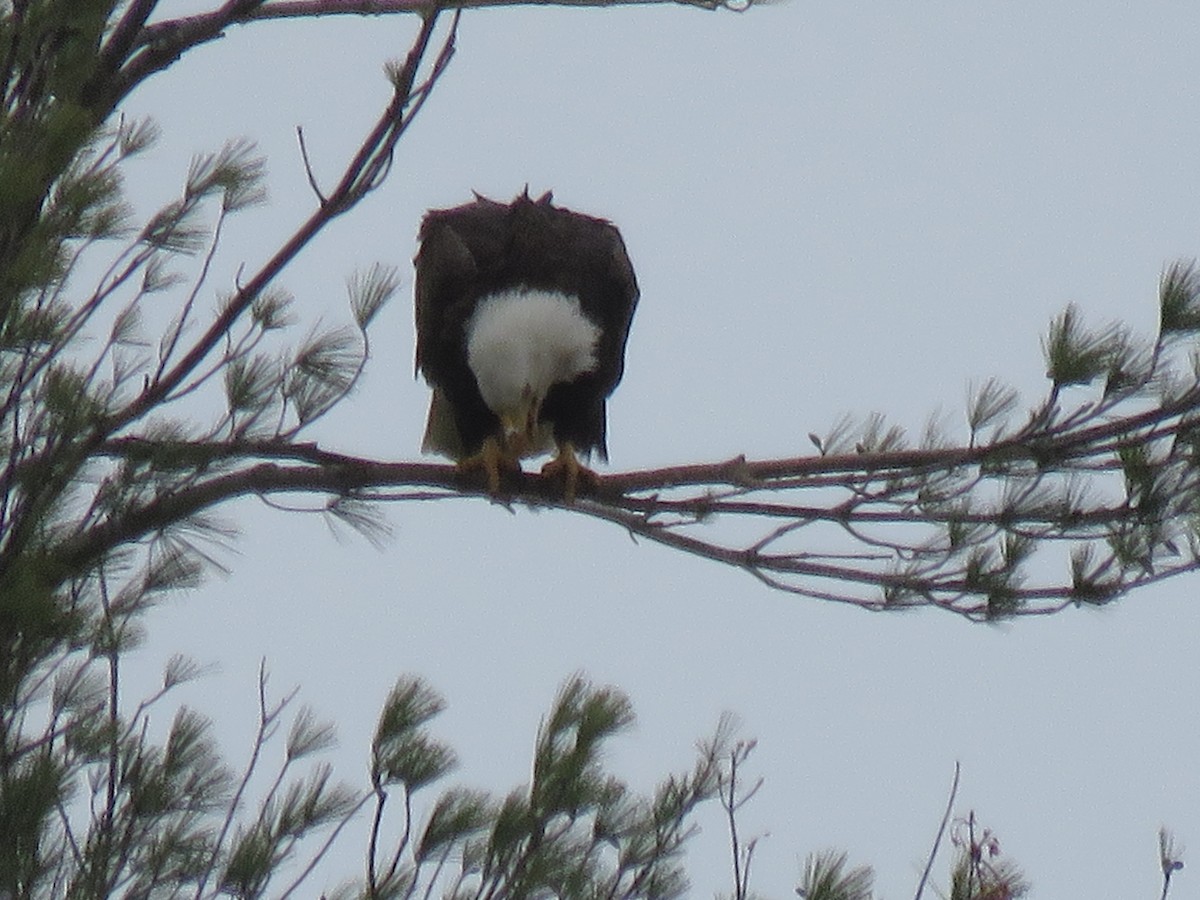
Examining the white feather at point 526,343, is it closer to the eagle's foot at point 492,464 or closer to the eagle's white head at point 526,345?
the eagle's white head at point 526,345

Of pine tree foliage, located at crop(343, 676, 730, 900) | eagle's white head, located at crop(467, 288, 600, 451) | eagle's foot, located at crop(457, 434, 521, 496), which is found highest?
eagle's white head, located at crop(467, 288, 600, 451)

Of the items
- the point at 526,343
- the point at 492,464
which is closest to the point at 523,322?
the point at 526,343

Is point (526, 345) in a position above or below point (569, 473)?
above

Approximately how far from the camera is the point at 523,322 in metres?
4.52

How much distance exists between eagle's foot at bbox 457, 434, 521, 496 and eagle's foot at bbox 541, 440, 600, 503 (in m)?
0.08

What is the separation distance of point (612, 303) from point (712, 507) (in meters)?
1.09

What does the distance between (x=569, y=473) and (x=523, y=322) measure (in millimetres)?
355

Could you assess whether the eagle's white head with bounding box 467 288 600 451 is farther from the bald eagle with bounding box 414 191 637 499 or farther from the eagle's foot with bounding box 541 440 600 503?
the eagle's foot with bounding box 541 440 600 503

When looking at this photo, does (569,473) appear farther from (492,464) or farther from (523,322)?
(523,322)

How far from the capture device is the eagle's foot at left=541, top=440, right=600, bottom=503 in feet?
14.2

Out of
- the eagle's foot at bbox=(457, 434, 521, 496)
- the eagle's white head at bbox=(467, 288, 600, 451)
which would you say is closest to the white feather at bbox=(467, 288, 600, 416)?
the eagle's white head at bbox=(467, 288, 600, 451)

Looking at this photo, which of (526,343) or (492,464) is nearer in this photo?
(492,464)

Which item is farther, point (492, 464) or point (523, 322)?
point (523, 322)

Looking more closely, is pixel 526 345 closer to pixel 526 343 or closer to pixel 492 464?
pixel 526 343
